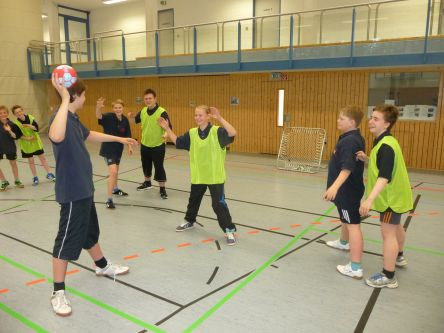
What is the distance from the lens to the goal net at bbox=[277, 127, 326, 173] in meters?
10.9

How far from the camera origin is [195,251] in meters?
4.48

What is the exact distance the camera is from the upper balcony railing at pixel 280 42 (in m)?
8.97

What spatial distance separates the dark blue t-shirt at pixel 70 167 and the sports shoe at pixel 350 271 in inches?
107

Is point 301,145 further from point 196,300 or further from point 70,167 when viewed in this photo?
point 70,167

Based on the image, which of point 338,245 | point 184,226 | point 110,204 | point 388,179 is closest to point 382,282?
point 338,245

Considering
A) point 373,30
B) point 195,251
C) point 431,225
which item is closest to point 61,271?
point 195,251

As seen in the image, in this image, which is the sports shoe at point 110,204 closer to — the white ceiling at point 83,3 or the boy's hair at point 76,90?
the boy's hair at point 76,90

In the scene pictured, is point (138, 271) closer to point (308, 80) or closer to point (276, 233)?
point (276, 233)

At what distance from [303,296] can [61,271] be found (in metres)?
2.21

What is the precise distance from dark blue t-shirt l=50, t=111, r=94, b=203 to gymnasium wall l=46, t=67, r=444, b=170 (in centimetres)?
927

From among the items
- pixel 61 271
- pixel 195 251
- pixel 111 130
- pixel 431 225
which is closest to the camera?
pixel 61 271

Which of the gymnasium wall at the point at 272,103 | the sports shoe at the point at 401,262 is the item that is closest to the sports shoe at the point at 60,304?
the sports shoe at the point at 401,262

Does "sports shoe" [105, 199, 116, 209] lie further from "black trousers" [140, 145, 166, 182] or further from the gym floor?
"black trousers" [140, 145, 166, 182]

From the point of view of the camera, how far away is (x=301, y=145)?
37.3ft
